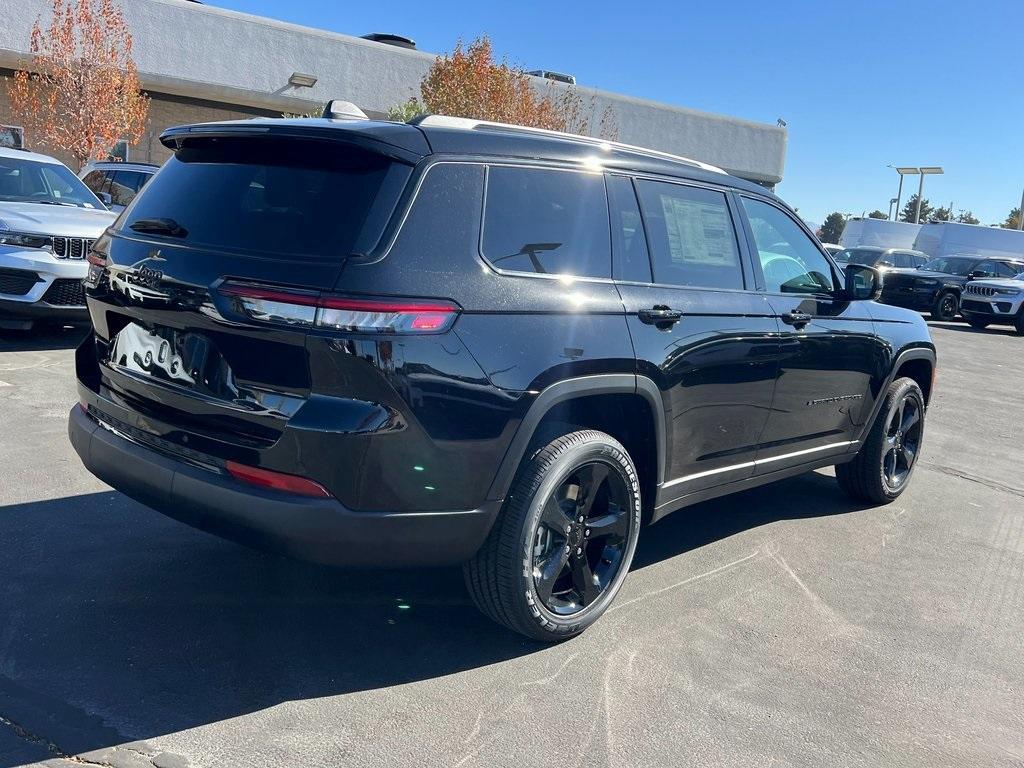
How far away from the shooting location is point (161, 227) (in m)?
3.37

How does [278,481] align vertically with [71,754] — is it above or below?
above

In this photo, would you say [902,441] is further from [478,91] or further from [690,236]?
[478,91]

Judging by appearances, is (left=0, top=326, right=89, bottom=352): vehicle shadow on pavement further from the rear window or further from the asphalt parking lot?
the rear window

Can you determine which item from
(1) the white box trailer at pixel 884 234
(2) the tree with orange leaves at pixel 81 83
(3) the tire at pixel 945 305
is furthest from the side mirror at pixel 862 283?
(1) the white box trailer at pixel 884 234

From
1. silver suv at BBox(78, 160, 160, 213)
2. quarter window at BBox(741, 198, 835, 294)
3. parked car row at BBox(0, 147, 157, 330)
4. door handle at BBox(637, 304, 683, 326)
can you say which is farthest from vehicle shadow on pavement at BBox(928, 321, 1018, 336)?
door handle at BBox(637, 304, 683, 326)

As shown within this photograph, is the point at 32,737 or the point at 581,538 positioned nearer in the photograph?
the point at 32,737

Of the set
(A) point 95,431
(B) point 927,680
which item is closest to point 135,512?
(A) point 95,431

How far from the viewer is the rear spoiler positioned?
306 centimetres

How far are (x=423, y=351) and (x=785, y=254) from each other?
259 centimetres

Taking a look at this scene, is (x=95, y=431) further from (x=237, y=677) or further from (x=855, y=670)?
(x=855, y=670)

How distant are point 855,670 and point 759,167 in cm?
3289

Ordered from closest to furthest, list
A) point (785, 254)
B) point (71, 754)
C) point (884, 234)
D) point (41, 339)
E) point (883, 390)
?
point (71, 754) < point (785, 254) < point (883, 390) < point (41, 339) < point (884, 234)

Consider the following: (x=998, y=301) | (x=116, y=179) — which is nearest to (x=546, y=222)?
(x=116, y=179)

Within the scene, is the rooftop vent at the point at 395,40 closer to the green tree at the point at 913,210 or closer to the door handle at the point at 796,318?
the door handle at the point at 796,318
